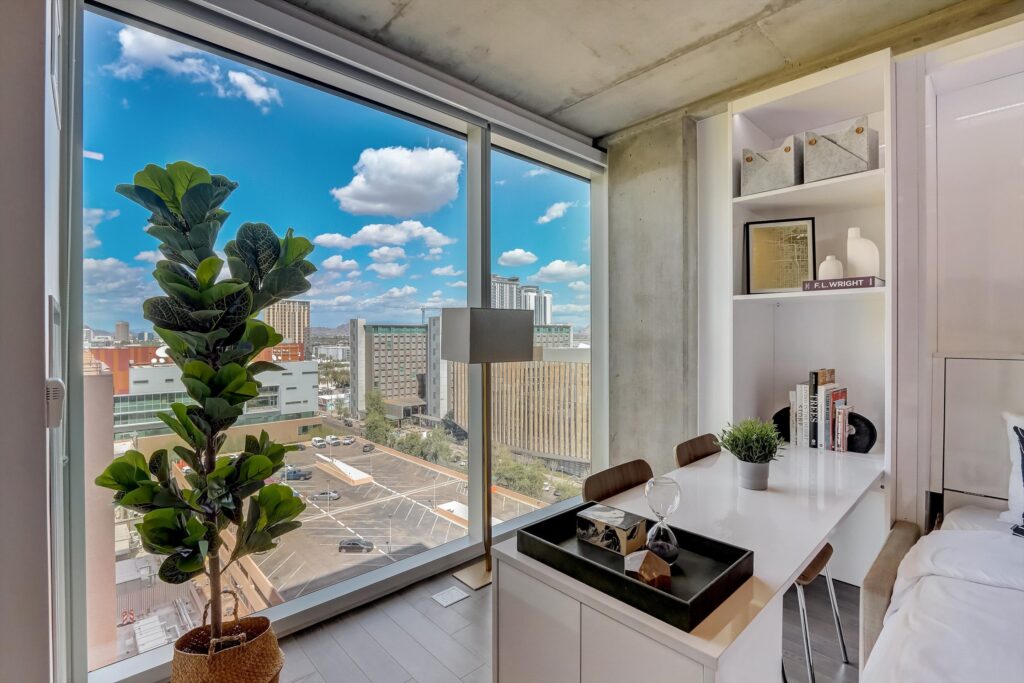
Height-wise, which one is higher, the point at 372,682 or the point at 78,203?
the point at 78,203

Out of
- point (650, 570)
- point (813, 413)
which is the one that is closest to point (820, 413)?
point (813, 413)

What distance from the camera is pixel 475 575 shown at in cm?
256

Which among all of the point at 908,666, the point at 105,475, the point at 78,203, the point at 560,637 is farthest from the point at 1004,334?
the point at 78,203

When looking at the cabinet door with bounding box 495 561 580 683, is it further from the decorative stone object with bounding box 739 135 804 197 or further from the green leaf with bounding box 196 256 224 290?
the decorative stone object with bounding box 739 135 804 197

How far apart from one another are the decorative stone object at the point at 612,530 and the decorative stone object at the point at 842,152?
80.0 inches

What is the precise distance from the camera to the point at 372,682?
1.79m

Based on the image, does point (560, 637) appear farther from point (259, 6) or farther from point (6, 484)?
point (259, 6)

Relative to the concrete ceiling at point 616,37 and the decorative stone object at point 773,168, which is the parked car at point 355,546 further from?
the decorative stone object at point 773,168

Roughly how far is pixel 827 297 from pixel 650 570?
209 cm

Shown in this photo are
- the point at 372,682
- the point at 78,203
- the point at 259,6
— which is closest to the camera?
the point at 78,203

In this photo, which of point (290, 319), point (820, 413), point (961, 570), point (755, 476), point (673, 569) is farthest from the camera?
point (820, 413)

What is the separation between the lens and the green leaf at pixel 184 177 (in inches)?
58.7

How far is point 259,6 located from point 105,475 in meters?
1.89

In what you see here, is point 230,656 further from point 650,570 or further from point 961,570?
point 961,570
